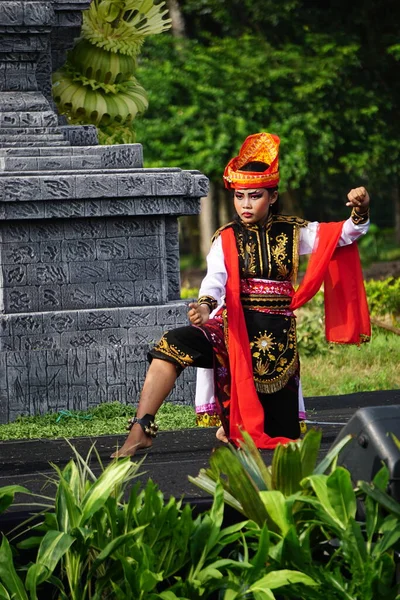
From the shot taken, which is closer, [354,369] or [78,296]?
[78,296]

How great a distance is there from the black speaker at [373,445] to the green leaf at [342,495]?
170mm

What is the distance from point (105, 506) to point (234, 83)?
20897mm

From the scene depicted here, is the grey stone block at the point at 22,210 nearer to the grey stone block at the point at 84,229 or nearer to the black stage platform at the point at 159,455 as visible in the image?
the grey stone block at the point at 84,229

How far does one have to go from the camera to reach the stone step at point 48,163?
7.75 meters

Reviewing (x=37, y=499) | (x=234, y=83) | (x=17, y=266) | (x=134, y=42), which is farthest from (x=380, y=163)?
(x=37, y=499)

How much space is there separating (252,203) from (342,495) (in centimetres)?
252

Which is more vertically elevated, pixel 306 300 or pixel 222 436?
pixel 306 300

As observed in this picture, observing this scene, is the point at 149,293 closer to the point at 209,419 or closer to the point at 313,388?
the point at 313,388

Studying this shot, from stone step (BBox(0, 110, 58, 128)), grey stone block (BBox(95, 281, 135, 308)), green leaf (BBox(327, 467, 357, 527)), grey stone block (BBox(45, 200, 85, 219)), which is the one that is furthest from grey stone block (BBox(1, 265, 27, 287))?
green leaf (BBox(327, 467, 357, 527))

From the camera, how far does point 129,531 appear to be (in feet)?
12.6

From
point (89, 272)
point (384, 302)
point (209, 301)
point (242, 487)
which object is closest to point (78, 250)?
point (89, 272)

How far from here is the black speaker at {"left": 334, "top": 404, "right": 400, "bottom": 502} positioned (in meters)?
3.81

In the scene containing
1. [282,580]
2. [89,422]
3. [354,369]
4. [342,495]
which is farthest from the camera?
[354,369]

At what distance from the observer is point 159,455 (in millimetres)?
5973
